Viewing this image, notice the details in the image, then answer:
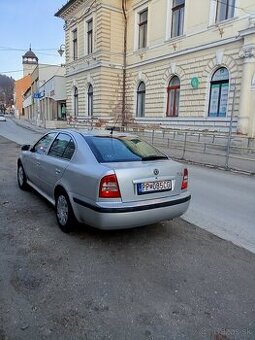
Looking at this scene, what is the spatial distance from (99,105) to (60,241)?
22.0 metres

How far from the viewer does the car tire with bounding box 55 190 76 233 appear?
4071 mm

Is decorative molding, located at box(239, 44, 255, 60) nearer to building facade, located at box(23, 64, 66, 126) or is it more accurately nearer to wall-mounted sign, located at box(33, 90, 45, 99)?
building facade, located at box(23, 64, 66, 126)

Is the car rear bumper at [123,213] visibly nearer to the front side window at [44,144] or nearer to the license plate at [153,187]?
the license plate at [153,187]

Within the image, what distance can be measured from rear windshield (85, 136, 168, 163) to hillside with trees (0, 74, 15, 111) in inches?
4401

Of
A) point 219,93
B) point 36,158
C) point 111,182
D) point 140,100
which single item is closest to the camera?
point 111,182

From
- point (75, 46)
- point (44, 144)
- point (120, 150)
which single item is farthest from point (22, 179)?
point (75, 46)

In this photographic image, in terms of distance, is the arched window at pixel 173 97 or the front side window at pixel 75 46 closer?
the arched window at pixel 173 97

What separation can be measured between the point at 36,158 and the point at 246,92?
1232 centimetres

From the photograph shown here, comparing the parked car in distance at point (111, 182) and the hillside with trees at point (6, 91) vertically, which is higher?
the hillside with trees at point (6, 91)

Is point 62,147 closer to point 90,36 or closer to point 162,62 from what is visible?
point 162,62

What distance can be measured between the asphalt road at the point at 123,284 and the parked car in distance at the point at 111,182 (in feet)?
1.29

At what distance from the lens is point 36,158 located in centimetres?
543

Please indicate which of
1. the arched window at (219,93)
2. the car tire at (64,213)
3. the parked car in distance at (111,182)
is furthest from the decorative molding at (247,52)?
the car tire at (64,213)

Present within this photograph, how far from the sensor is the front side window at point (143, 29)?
2256 centimetres
